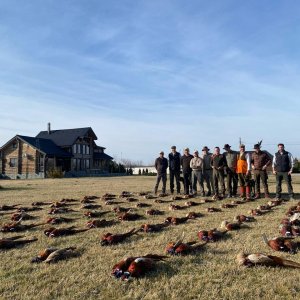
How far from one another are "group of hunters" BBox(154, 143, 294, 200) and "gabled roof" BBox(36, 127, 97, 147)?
130ft

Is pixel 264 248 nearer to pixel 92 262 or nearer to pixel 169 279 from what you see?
pixel 169 279

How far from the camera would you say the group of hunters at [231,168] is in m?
14.3

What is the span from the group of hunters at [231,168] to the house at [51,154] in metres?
32.4

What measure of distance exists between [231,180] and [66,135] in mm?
44244

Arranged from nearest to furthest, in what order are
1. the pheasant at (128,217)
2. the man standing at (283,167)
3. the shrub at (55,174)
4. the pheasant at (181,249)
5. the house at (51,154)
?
the pheasant at (181,249)
the pheasant at (128,217)
the man standing at (283,167)
the shrub at (55,174)
the house at (51,154)

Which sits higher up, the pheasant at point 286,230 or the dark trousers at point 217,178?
the dark trousers at point 217,178

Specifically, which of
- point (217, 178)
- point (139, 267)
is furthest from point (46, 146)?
point (139, 267)

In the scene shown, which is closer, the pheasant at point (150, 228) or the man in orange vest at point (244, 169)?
the pheasant at point (150, 228)

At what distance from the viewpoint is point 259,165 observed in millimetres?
14688

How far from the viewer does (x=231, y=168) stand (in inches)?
603

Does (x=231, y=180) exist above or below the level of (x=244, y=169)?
below

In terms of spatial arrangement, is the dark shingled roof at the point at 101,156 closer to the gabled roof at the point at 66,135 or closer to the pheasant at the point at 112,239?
the gabled roof at the point at 66,135

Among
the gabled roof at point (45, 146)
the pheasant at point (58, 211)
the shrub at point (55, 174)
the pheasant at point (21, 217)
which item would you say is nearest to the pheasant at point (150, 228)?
the pheasant at point (21, 217)

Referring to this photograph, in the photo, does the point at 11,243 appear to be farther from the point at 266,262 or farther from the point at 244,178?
the point at 244,178
